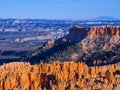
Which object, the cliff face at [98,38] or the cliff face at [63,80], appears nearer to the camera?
the cliff face at [63,80]

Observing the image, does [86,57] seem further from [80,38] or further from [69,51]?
[80,38]

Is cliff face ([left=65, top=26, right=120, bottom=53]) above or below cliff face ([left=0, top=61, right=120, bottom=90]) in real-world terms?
below

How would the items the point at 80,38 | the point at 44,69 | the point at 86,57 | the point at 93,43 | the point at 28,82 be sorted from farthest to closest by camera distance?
the point at 80,38, the point at 93,43, the point at 86,57, the point at 44,69, the point at 28,82

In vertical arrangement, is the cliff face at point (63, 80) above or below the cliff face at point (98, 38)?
above

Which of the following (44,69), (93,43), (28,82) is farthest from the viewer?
(93,43)

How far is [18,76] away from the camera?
190 feet

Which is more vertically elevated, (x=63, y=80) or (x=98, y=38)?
(x=63, y=80)

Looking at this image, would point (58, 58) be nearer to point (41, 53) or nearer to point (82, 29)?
point (41, 53)

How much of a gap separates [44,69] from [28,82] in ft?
39.0

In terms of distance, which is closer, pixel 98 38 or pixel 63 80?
pixel 63 80

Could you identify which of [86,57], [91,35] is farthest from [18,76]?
[91,35]

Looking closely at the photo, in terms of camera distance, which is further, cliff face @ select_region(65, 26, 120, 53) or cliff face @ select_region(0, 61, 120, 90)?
cliff face @ select_region(65, 26, 120, 53)

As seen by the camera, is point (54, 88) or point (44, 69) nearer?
point (54, 88)

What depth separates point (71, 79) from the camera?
5694 cm
